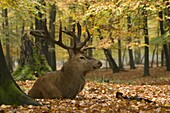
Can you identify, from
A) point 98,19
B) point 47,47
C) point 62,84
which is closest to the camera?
point 62,84

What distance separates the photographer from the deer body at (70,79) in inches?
284

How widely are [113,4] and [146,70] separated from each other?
14.4 metres

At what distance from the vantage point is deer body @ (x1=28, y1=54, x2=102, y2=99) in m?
7.20

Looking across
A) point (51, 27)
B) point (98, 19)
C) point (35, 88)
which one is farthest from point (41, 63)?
point (51, 27)

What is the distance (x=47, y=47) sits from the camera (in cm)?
1973

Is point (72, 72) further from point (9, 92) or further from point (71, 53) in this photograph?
point (9, 92)

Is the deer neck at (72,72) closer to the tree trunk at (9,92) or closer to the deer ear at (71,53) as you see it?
the deer ear at (71,53)

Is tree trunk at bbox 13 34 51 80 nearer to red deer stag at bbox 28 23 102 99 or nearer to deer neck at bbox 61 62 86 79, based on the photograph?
red deer stag at bbox 28 23 102 99

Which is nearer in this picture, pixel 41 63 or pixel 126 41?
pixel 41 63

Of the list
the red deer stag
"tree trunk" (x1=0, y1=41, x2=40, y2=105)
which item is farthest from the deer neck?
"tree trunk" (x1=0, y1=41, x2=40, y2=105)

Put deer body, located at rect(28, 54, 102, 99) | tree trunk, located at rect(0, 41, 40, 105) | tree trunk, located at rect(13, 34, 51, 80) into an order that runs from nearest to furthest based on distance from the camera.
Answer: tree trunk, located at rect(0, 41, 40, 105)
deer body, located at rect(28, 54, 102, 99)
tree trunk, located at rect(13, 34, 51, 80)

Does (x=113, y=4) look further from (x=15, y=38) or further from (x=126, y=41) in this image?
(x=15, y=38)

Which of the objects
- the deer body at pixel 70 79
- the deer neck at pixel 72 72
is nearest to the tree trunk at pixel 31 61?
the deer body at pixel 70 79

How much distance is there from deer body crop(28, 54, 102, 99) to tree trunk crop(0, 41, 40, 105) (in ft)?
5.06
